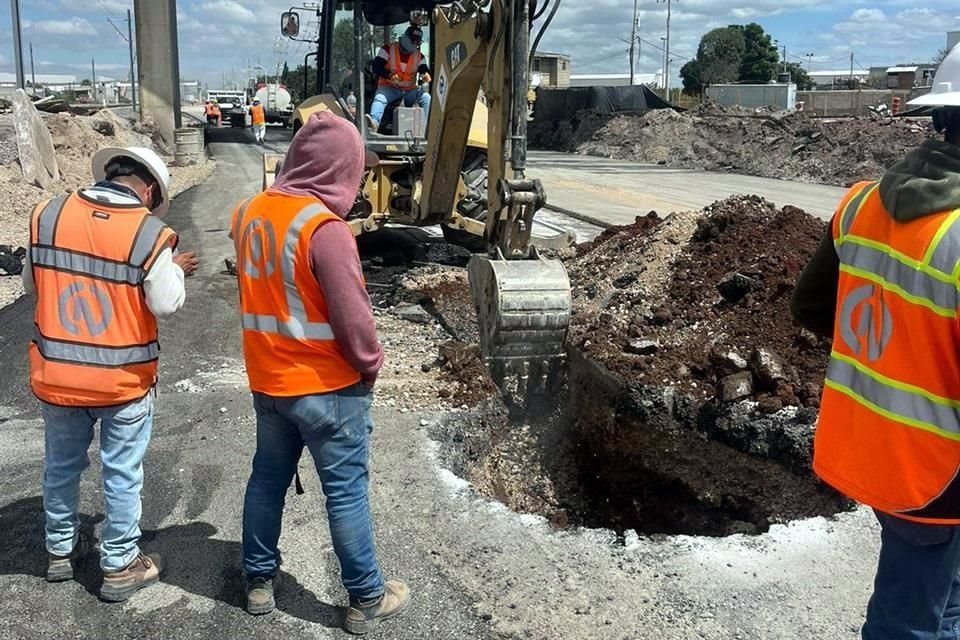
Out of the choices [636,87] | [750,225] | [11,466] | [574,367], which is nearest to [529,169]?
[636,87]

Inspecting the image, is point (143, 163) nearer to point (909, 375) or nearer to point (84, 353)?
point (84, 353)

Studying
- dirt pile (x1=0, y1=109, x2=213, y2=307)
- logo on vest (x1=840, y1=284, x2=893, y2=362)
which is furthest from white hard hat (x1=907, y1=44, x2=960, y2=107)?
dirt pile (x1=0, y1=109, x2=213, y2=307)

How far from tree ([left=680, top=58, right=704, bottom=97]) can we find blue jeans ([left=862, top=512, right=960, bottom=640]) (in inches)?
2604

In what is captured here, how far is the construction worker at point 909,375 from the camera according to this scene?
205 centimetres

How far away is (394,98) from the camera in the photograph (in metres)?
9.32

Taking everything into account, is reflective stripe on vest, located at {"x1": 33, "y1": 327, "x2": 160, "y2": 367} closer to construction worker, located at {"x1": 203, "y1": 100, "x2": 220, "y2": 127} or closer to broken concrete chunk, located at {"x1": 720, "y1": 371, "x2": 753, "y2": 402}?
broken concrete chunk, located at {"x1": 720, "y1": 371, "x2": 753, "y2": 402}

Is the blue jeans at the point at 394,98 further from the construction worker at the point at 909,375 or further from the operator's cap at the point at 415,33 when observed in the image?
the construction worker at the point at 909,375

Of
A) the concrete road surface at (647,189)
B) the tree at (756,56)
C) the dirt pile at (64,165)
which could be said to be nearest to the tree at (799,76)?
the tree at (756,56)

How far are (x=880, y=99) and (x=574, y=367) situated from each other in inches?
1610

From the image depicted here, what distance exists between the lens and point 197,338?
7.11 meters

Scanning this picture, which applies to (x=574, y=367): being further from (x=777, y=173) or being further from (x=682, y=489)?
(x=777, y=173)

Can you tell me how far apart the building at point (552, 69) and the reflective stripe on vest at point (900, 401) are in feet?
166

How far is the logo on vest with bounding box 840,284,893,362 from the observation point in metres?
2.20

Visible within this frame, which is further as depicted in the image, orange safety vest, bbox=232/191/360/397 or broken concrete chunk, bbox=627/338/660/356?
broken concrete chunk, bbox=627/338/660/356
